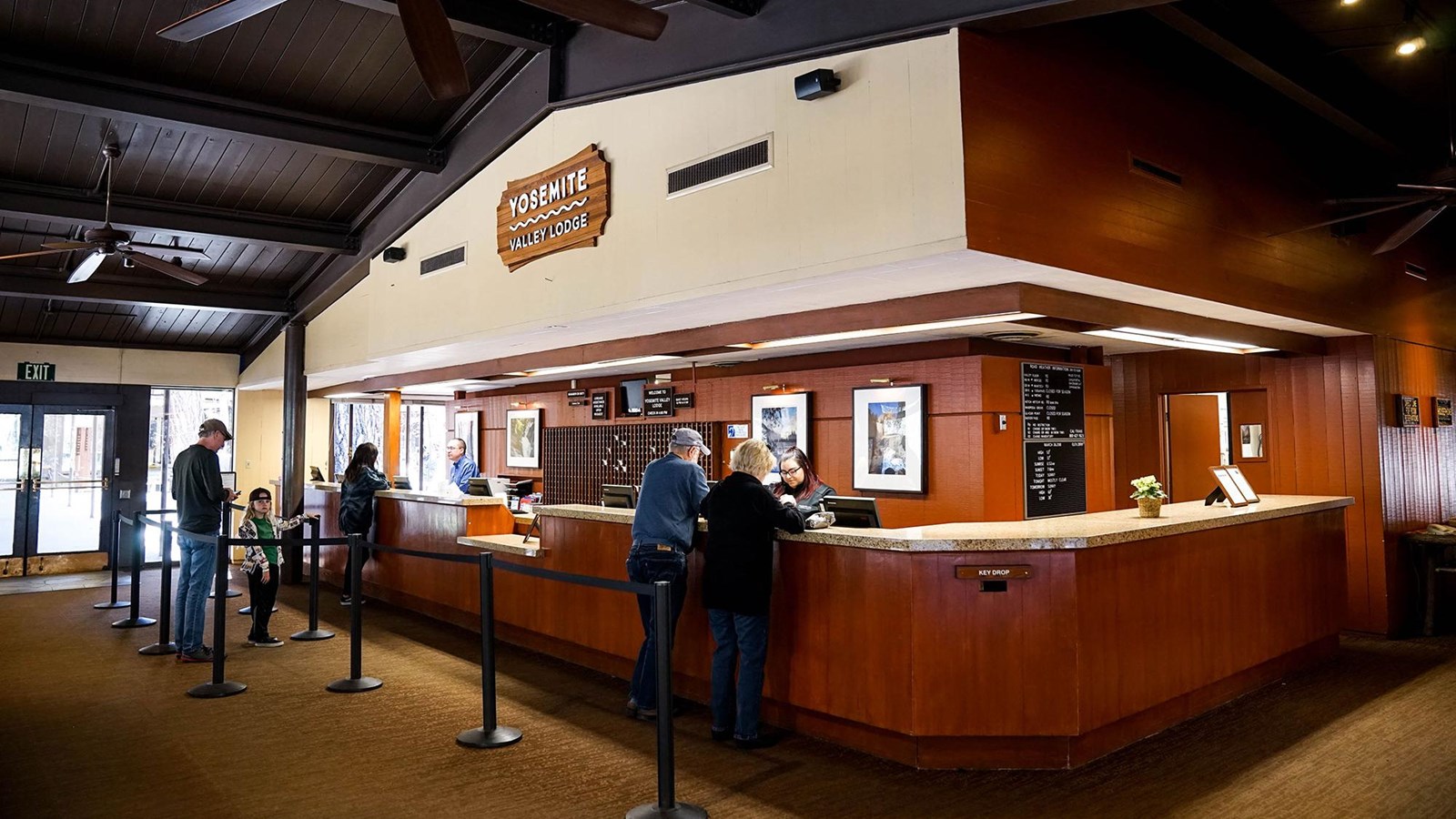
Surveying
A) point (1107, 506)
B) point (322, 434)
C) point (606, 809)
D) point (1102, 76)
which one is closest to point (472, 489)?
point (606, 809)

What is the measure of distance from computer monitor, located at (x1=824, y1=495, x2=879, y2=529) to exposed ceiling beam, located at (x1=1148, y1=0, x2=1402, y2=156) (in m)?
3.01

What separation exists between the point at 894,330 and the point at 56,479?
1217 cm

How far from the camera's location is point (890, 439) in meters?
7.25

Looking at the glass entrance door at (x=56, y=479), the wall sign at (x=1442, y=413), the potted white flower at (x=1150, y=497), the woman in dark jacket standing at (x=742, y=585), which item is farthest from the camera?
the glass entrance door at (x=56, y=479)

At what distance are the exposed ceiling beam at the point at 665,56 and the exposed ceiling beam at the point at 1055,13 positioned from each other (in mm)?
51

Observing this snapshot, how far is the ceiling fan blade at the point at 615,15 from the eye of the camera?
13.1 feet

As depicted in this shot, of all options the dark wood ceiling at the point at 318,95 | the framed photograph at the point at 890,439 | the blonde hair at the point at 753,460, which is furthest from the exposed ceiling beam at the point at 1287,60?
the blonde hair at the point at 753,460

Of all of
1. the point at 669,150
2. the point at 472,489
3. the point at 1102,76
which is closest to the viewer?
the point at 1102,76

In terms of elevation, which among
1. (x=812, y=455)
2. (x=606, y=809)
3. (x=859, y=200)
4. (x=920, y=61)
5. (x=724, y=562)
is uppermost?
(x=920, y=61)

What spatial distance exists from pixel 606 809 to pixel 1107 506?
17.8ft

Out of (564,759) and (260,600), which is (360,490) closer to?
(260,600)

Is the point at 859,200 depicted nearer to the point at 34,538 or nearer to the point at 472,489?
the point at 472,489

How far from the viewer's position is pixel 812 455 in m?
7.94

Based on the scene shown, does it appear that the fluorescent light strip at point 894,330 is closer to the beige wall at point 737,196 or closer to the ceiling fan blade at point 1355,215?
the beige wall at point 737,196
